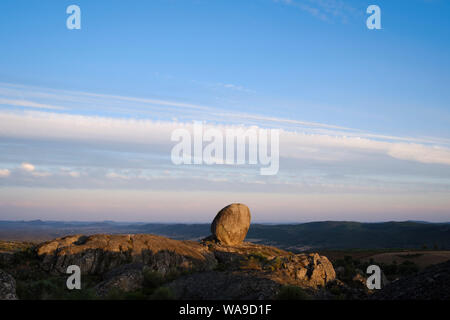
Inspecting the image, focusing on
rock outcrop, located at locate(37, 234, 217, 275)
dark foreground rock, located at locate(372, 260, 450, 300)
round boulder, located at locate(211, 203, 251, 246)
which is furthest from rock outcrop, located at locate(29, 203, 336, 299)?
dark foreground rock, located at locate(372, 260, 450, 300)

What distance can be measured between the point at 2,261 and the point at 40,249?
2511 millimetres

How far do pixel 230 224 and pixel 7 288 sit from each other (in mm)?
21584

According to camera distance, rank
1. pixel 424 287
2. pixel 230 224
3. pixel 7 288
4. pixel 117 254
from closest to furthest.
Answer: pixel 424 287, pixel 7 288, pixel 117 254, pixel 230 224

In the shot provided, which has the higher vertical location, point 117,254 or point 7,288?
point 7,288

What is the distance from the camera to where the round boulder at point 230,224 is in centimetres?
3412

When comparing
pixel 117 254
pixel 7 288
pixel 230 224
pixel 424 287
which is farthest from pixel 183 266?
pixel 424 287

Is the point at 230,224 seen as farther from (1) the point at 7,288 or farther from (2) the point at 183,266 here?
(1) the point at 7,288

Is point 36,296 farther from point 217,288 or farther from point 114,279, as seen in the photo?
point 217,288

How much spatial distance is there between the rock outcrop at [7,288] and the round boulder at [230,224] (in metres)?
20.7

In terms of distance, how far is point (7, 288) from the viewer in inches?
575

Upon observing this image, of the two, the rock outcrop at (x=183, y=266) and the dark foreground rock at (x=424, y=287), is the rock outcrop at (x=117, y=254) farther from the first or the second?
the dark foreground rock at (x=424, y=287)

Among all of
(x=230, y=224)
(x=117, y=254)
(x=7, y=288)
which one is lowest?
(x=117, y=254)

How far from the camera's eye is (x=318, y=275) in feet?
80.5
